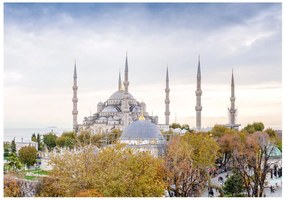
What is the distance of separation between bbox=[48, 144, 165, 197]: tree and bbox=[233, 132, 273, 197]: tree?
2486mm

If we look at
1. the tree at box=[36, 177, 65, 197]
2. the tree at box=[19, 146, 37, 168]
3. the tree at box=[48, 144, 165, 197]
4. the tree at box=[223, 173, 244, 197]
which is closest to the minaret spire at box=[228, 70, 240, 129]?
the tree at box=[19, 146, 37, 168]

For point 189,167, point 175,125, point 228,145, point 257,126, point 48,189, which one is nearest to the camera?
point 48,189

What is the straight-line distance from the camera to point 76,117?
25266 millimetres

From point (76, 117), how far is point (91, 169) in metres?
19.1

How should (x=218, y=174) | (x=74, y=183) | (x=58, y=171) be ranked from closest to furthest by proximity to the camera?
(x=74, y=183) < (x=58, y=171) < (x=218, y=174)

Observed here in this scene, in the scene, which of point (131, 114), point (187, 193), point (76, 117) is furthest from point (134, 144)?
point (131, 114)


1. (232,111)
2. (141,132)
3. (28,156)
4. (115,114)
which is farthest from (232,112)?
(28,156)

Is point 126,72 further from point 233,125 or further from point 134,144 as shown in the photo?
point 134,144

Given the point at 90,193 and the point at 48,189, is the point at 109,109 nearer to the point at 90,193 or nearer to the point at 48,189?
the point at 48,189

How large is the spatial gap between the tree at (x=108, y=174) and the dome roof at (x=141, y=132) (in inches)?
291

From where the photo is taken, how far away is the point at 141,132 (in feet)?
48.3

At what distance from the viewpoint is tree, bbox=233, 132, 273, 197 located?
8.49 meters

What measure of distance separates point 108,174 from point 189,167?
298cm

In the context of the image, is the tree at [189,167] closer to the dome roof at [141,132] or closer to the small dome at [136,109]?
the dome roof at [141,132]
